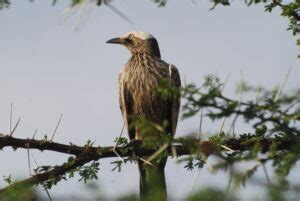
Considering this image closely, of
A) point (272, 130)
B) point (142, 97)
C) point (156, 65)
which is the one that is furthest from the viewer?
point (156, 65)

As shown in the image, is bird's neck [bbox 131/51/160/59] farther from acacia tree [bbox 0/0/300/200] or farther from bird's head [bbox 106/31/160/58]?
acacia tree [bbox 0/0/300/200]

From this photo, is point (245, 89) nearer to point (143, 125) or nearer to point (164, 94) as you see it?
point (164, 94)

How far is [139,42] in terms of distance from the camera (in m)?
9.73

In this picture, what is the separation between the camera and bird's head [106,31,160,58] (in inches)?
376

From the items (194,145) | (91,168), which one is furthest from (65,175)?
(194,145)

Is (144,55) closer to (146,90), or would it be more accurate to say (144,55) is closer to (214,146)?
(146,90)

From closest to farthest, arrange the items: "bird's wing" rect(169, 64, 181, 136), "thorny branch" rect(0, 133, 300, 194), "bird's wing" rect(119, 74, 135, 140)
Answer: "thorny branch" rect(0, 133, 300, 194), "bird's wing" rect(169, 64, 181, 136), "bird's wing" rect(119, 74, 135, 140)

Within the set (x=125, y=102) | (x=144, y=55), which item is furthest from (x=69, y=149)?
(x=144, y=55)

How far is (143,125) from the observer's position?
2.73m

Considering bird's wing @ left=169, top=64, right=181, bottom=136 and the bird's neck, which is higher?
the bird's neck

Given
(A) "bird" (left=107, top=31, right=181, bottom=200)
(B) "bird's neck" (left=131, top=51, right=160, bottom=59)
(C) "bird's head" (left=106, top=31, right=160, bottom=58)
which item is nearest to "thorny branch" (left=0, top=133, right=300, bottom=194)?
(A) "bird" (left=107, top=31, right=181, bottom=200)

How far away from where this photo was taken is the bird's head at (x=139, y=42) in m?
9.56

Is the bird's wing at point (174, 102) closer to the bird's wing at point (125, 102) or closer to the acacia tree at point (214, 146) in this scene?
the bird's wing at point (125, 102)

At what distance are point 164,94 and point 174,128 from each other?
16.6 ft
